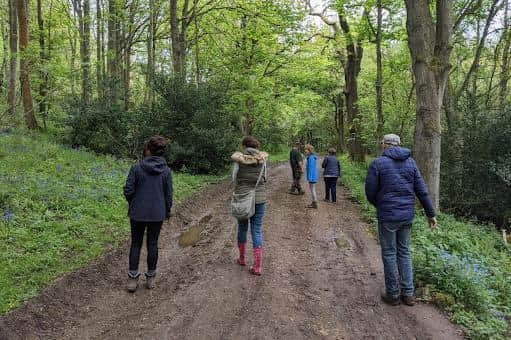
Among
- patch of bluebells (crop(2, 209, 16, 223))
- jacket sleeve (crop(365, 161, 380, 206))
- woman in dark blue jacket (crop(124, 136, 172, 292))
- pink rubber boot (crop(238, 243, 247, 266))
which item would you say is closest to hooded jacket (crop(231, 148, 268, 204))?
pink rubber boot (crop(238, 243, 247, 266))

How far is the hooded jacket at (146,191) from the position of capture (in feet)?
17.5

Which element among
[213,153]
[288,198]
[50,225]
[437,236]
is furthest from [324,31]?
[50,225]

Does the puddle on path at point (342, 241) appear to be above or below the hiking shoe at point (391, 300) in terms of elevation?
above

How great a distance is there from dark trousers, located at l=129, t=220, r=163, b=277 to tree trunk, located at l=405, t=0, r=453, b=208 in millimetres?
6520

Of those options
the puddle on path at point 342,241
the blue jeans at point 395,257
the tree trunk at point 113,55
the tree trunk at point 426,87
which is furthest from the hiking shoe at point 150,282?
the tree trunk at point 113,55

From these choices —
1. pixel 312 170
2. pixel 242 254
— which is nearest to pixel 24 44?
pixel 312 170

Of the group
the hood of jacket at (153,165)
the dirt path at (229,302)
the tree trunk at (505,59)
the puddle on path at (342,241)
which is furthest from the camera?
the tree trunk at (505,59)

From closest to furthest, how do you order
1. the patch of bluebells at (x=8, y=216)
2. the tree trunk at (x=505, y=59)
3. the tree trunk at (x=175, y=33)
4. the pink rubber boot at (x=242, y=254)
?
1. the pink rubber boot at (x=242, y=254)
2. the patch of bluebells at (x=8, y=216)
3. the tree trunk at (x=175, y=33)
4. the tree trunk at (x=505, y=59)

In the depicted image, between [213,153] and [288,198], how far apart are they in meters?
4.44

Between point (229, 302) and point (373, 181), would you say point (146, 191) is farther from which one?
point (373, 181)

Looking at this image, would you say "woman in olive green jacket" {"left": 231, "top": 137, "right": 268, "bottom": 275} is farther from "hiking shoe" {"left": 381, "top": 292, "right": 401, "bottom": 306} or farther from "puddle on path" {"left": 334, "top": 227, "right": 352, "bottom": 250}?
"puddle on path" {"left": 334, "top": 227, "right": 352, "bottom": 250}

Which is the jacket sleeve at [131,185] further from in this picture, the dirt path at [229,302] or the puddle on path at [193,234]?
the puddle on path at [193,234]

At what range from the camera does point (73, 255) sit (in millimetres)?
6250

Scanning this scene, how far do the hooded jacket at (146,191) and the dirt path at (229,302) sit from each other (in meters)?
1.14
